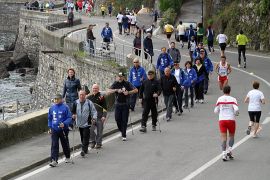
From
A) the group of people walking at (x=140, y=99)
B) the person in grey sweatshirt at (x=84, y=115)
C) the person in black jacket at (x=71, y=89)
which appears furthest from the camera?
the person in black jacket at (x=71, y=89)

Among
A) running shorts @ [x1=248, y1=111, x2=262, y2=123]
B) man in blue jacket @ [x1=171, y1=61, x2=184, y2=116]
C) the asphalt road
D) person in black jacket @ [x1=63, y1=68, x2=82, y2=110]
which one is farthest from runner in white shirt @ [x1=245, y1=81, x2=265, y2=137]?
person in black jacket @ [x1=63, y1=68, x2=82, y2=110]

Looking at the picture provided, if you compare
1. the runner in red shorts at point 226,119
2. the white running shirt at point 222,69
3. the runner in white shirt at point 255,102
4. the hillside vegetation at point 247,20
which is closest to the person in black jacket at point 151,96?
the runner in white shirt at point 255,102

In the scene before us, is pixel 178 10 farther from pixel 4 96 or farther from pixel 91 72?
pixel 91 72

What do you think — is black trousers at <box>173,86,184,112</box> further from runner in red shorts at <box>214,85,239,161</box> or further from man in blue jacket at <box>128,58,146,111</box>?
runner in red shorts at <box>214,85,239,161</box>

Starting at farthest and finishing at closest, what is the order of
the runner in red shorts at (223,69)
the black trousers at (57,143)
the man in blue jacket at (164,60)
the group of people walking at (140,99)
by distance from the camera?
the man in blue jacket at (164,60)
the runner in red shorts at (223,69)
the group of people walking at (140,99)
the black trousers at (57,143)

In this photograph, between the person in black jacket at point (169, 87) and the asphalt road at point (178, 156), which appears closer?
the asphalt road at point (178, 156)

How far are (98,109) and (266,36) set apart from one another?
2260cm

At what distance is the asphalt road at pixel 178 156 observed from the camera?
46.6ft

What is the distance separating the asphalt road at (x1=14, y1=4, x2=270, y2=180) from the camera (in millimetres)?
14219

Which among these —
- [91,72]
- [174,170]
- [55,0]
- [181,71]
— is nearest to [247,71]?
[91,72]

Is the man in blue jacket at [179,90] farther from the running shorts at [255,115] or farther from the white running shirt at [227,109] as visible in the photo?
the white running shirt at [227,109]

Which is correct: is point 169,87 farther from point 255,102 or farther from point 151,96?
point 255,102

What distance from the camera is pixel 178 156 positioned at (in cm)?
1574

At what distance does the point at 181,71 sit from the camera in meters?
22.1
